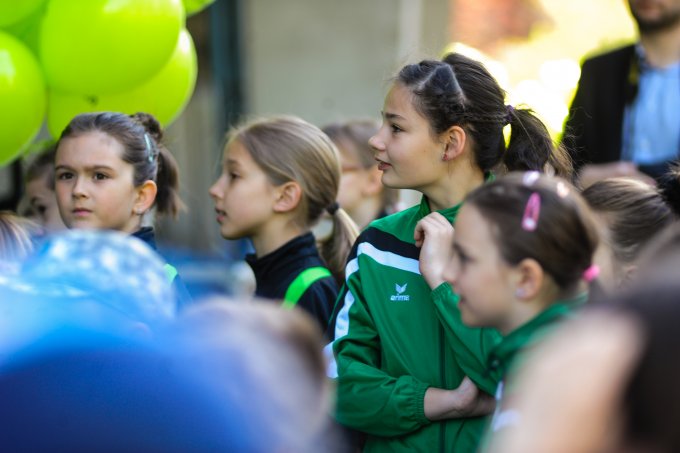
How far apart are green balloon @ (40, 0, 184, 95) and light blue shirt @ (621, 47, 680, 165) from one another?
185 centimetres

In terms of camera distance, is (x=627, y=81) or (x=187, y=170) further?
(x=187, y=170)

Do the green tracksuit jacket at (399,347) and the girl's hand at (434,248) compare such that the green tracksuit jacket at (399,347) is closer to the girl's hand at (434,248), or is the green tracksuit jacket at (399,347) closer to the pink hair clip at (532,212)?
the girl's hand at (434,248)

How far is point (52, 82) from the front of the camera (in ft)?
10.9

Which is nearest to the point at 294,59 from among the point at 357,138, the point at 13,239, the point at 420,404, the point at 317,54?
the point at 317,54

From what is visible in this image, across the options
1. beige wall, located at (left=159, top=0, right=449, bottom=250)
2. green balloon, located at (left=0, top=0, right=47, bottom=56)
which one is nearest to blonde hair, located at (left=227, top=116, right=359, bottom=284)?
green balloon, located at (left=0, top=0, right=47, bottom=56)

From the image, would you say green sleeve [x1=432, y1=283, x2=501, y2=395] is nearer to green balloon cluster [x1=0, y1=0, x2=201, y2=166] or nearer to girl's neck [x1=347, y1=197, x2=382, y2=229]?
green balloon cluster [x1=0, y1=0, x2=201, y2=166]

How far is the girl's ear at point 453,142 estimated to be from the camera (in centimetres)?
275

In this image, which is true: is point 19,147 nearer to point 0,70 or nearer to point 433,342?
point 0,70

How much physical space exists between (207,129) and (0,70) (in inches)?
226

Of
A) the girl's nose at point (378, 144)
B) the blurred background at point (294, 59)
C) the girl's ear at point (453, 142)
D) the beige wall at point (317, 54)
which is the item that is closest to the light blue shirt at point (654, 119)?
the girl's ear at point (453, 142)

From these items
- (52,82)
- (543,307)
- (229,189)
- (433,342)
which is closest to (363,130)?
(229,189)

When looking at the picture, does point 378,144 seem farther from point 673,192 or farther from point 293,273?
point 673,192

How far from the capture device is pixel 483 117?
9.07ft

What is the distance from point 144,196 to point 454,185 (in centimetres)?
109
